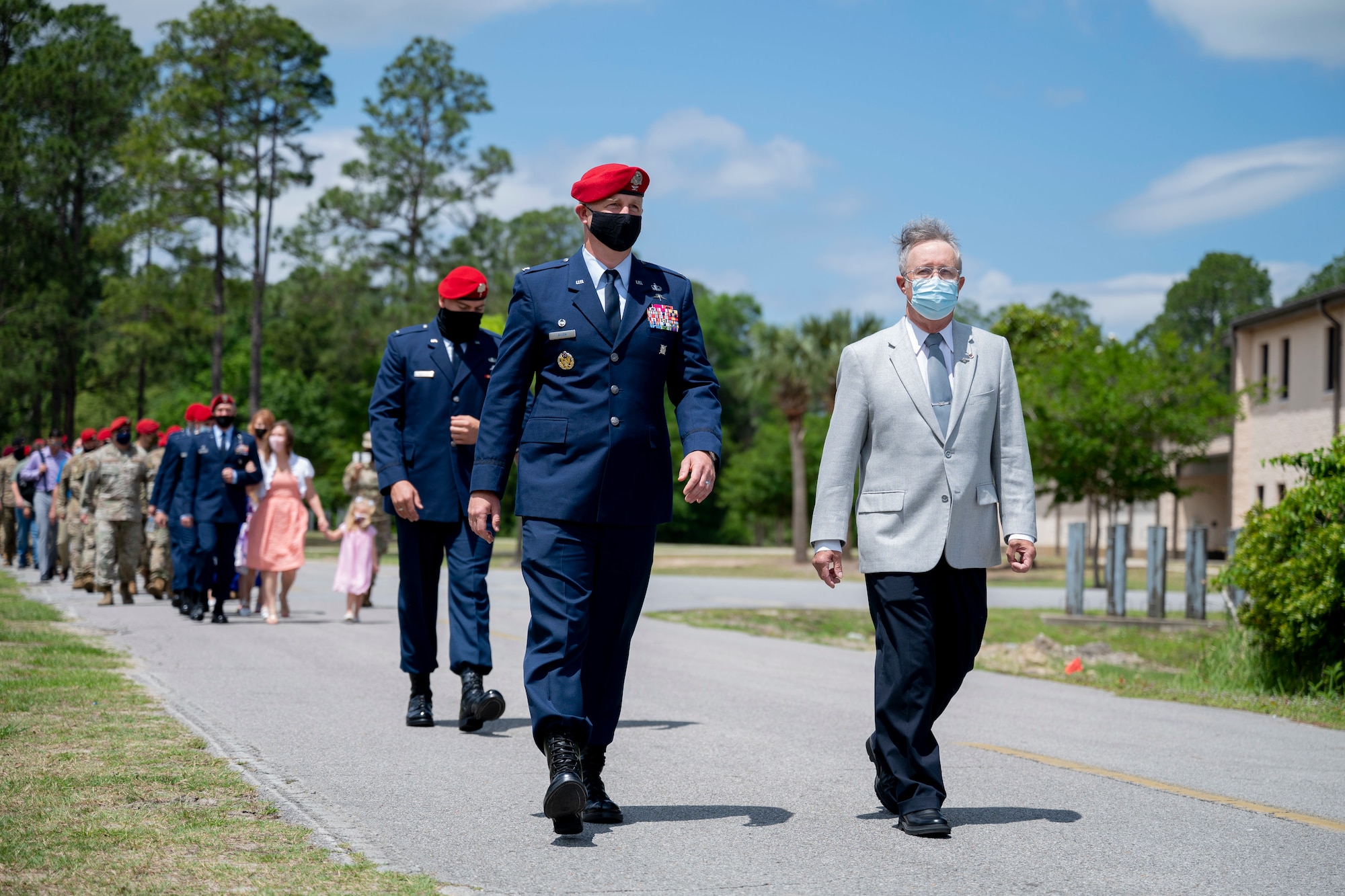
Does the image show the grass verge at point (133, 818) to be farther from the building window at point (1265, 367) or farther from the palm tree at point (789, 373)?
the building window at point (1265, 367)

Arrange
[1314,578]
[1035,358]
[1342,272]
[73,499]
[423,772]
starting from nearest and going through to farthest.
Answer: [423,772] → [1314,578] → [73,499] → [1035,358] → [1342,272]

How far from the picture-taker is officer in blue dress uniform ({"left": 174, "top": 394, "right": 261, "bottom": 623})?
46.7 ft

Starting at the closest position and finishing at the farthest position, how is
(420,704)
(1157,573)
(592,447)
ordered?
(592,447) < (420,704) < (1157,573)

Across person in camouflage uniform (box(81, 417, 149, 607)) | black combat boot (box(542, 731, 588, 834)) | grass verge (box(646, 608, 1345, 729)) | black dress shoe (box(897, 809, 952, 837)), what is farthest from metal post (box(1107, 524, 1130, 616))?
black combat boot (box(542, 731, 588, 834))

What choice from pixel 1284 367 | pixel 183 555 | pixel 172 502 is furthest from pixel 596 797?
pixel 1284 367

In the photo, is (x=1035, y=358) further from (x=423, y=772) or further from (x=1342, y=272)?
(x=1342, y=272)

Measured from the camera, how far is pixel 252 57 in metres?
43.0

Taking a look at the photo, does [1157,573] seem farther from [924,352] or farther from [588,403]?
[588,403]

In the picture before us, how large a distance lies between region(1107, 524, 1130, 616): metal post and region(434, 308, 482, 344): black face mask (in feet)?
44.9

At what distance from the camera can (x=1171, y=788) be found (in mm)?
6066

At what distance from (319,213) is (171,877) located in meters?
50.3

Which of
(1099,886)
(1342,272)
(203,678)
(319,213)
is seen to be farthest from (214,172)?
(1342,272)

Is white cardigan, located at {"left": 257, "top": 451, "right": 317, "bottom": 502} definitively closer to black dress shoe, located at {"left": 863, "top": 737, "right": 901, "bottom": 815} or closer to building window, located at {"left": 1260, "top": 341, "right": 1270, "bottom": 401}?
black dress shoe, located at {"left": 863, "top": 737, "right": 901, "bottom": 815}

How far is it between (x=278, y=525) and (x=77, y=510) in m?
6.85
